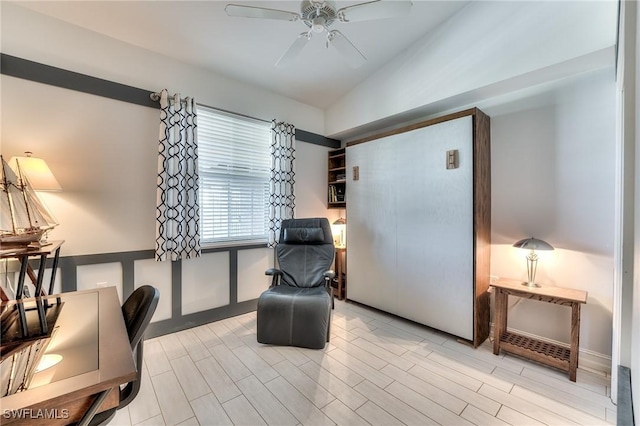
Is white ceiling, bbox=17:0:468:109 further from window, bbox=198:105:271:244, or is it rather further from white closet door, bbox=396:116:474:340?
white closet door, bbox=396:116:474:340

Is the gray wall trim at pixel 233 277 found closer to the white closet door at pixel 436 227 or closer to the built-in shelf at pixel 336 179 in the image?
the built-in shelf at pixel 336 179

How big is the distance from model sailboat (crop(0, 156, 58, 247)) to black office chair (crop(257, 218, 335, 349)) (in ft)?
5.40

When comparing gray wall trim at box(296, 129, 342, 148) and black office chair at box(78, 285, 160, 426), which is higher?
gray wall trim at box(296, 129, 342, 148)

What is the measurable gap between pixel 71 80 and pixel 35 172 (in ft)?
2.95

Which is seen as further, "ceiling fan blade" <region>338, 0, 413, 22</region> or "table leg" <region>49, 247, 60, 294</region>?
"table leg" <region>49, 247, 60, 294</region>

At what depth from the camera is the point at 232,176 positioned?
3.16 meters

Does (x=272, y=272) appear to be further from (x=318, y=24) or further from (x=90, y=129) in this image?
(x=318, y=24)

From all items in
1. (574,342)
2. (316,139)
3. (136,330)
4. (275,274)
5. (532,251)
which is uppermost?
(316,139)

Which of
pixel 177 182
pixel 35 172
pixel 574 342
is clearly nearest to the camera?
pixel 35 172

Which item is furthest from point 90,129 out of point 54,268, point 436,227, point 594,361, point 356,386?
point 594,361

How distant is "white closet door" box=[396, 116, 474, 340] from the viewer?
2455mm

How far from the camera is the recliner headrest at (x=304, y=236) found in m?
3.00

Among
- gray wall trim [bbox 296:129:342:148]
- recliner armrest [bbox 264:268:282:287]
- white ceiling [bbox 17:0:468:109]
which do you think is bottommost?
recliner armrest [bbox 264:268:282:287]

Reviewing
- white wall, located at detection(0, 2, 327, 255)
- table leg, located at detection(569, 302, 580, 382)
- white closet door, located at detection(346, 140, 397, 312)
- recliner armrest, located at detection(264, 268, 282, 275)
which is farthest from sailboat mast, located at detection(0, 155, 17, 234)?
table leg, located at detection(569, 302, 580, 382)
